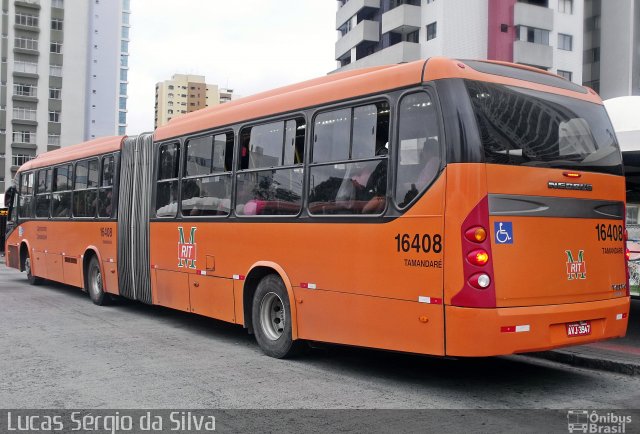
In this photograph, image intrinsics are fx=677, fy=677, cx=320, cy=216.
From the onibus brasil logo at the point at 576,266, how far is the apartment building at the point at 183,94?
127733mm

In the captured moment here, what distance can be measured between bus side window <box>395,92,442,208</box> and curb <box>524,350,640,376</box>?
3190mm

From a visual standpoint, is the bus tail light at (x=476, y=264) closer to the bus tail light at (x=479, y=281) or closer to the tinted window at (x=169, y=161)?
the bus tail light at (x=479, y=281)

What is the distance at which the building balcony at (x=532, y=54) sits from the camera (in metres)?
41.6

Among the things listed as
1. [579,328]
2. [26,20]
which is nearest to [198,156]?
[579,328]

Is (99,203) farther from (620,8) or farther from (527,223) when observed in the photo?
(620,8)

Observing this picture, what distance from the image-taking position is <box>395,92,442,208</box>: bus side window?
6262mm

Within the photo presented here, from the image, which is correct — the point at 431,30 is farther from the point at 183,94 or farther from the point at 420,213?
the point at 183,94

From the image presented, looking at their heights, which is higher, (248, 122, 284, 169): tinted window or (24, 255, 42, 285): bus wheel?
(248, 122, 284, 169): tinted window

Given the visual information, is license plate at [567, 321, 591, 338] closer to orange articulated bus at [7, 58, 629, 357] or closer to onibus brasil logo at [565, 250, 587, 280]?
orange articulated bus at [7, 58, 629, 357]

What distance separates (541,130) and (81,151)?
10729 mm

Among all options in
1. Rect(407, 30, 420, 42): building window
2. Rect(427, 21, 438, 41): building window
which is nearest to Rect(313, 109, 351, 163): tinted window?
Rect(427, 21, 438, 41): building window

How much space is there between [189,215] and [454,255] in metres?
5.29

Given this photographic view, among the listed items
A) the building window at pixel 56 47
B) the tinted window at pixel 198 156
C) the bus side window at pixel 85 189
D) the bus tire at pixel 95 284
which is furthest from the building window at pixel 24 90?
the tinted window at pixel 198 156

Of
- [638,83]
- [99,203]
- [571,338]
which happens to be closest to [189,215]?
[99,203]
